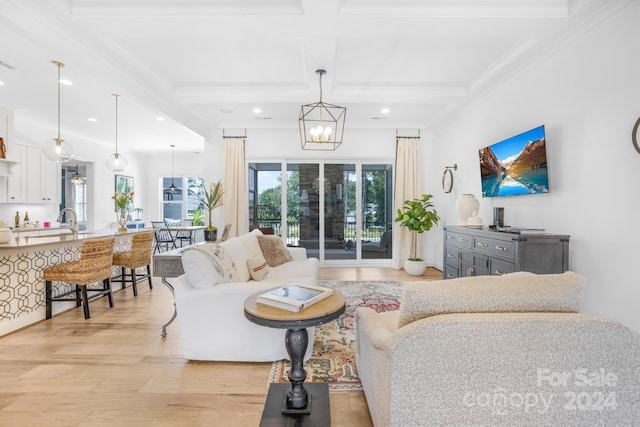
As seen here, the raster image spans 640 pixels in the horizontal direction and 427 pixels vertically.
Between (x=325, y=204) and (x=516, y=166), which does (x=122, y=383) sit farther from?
(x=325, y=204)

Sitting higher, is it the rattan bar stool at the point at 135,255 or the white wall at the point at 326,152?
the white wall at the point at 326,152

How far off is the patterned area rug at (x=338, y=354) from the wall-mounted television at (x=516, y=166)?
1.90 meters

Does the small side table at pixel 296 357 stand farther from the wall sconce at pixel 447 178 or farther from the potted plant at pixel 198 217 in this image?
the potted plant at pixel 198 217

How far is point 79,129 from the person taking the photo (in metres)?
6.30

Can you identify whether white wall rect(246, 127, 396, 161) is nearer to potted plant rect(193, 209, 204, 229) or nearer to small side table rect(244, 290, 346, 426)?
potted plant rect(193, 209, 204, 229)

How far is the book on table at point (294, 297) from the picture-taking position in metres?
1.75

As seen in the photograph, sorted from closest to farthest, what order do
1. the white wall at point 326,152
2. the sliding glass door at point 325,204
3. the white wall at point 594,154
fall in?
1. the white wall at point 594,154
2. the white wall at point 326,152
3. the sliding glass door at point 325,204

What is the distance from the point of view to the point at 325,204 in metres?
6.27

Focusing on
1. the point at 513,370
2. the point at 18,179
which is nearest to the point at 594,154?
the point at 513,370

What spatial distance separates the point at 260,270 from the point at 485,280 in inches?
86.8

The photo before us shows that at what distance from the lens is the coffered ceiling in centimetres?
257

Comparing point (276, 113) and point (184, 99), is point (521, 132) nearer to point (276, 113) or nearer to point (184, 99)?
point (276, 113)

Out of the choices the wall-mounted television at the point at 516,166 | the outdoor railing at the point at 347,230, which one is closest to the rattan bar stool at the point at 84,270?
the outdoor railing at the point at 347,230

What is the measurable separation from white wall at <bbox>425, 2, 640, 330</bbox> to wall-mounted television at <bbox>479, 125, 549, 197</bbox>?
107 millimetres
